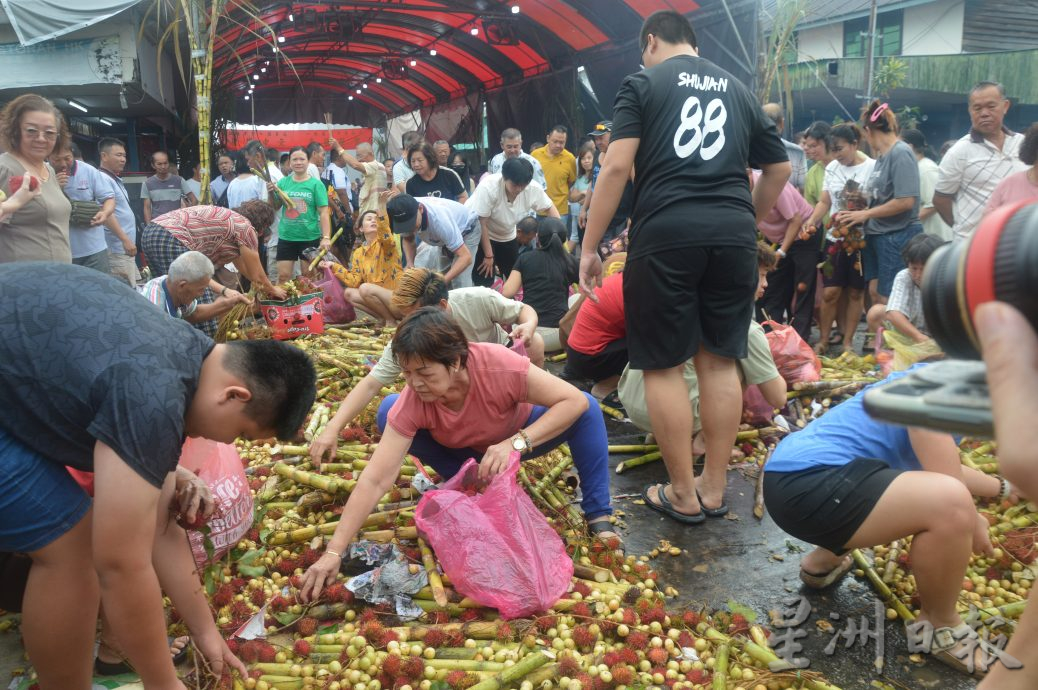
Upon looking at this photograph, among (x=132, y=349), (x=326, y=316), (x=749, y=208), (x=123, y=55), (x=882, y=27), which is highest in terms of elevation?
(x=882, y=27)

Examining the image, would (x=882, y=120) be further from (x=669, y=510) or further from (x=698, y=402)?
(x=669, y=510)

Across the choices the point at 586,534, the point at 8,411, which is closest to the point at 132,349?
the point at 8,411

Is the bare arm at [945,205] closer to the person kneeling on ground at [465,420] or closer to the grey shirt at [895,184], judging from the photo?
the grey shirt at [895,184]

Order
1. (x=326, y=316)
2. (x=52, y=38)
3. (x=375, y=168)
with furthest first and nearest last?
(x=375, y=168) < (x=52, y=38) < (x=326, y=316)

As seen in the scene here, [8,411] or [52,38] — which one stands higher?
[52,38]

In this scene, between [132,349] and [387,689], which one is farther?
[387,689]

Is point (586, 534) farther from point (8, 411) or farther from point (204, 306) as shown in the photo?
point (204, 306)

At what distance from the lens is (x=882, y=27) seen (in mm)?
17312

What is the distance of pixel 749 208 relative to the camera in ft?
10.4

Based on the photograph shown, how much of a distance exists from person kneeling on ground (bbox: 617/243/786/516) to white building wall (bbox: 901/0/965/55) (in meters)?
15.4

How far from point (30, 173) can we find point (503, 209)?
3482 millimetres

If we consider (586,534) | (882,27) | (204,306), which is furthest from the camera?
(882,27)

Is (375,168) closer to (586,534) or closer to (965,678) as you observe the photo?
(586,534)

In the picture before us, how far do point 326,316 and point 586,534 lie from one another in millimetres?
4309
